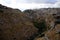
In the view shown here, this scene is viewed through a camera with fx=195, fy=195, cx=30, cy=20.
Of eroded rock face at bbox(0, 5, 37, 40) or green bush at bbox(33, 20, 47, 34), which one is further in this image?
green bush at bbox(33, 20, 47, 34)

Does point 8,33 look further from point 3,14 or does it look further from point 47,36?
point 47,36

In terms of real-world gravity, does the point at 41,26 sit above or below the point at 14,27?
below

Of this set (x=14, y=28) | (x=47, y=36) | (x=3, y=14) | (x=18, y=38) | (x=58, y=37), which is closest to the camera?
(x=58, y=37)

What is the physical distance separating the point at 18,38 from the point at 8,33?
273cm

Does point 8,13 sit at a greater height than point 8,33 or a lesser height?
greater

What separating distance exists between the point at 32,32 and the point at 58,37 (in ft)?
66.8

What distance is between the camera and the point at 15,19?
55812 millimetres

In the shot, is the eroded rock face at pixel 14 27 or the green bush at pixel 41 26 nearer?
the eroded rock face at pixel 14 27

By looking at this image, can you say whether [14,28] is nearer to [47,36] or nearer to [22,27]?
[22,27]

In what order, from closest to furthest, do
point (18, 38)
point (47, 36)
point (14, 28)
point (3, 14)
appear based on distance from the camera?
point (47, 36)
point (18, 38)
point (14, 28)
point (3, 14)

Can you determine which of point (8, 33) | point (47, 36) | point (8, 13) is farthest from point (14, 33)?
point (47, 36)

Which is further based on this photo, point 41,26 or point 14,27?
point 41,26

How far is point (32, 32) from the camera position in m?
52.5

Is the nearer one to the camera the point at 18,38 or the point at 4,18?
the point at 18,38
